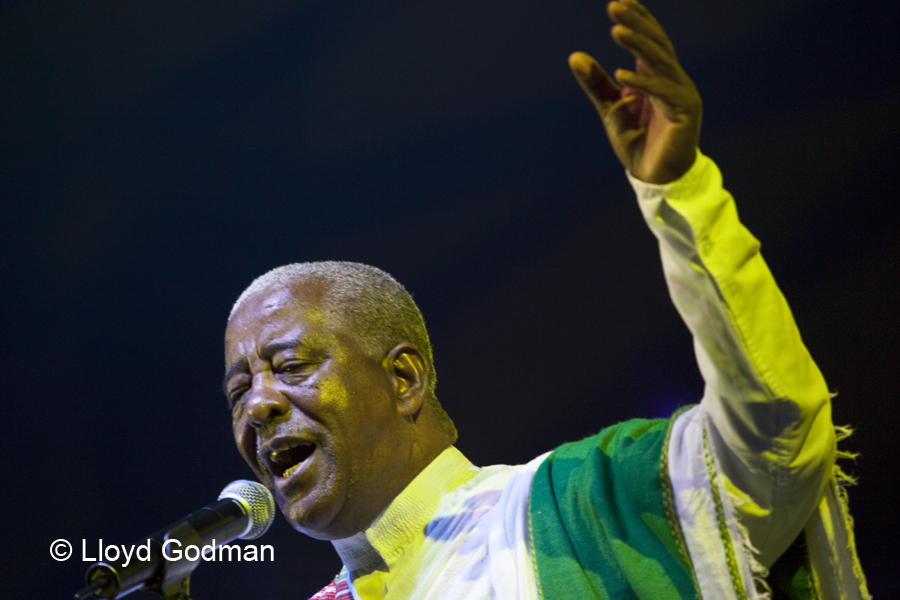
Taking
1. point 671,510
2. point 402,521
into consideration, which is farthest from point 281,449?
point 671,510

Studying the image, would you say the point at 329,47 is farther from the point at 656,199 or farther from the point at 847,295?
the point at 656,199

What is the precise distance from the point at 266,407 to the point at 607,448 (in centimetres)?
95

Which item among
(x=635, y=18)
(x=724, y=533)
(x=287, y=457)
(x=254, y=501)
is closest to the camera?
(x=635, y=18)

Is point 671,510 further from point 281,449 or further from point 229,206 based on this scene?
point 229,206

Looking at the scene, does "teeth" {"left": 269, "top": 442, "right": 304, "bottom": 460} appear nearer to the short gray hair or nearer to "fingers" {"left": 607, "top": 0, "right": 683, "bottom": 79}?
the short gray hair

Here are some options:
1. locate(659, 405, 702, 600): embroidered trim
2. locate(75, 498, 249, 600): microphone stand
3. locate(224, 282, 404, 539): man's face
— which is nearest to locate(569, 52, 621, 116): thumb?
locate(659, 405, 702, 600): embroidered trim

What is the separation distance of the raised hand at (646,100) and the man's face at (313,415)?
1169mm

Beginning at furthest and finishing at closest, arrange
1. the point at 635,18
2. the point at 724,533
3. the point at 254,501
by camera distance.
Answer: the point at 254,501
the point at 724,533
the point at 635,18

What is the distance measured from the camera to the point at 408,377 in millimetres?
2598

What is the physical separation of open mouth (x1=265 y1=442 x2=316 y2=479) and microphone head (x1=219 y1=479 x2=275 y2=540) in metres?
0.07

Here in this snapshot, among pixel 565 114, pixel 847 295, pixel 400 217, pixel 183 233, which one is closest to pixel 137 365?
pixel 183 233

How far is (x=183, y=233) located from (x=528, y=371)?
1767 millimetres

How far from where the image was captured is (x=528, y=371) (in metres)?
3.73

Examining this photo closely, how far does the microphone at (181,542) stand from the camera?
1.74 metres
